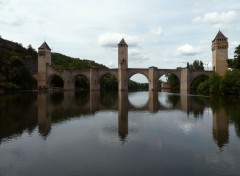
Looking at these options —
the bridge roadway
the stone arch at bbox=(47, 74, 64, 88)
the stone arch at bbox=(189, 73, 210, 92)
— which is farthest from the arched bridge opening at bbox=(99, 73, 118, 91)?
the stone arch at bbox=(189, 73, 210, 92)

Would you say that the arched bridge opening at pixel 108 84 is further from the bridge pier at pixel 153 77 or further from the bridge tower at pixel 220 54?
the bridge tower at pixel 220 54

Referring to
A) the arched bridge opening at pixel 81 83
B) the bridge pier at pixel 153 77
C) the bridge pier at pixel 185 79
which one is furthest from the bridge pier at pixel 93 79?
the bridge pier at pixel 185 79

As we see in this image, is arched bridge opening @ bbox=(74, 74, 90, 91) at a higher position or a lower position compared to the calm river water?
higher

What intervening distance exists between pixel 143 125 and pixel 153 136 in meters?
3.52

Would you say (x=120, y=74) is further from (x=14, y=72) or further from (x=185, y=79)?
(x=14, y=72)

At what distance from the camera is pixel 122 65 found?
75750 mm

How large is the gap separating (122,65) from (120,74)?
2425 millimetres

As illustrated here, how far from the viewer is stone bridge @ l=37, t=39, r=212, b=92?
Result: 246ft

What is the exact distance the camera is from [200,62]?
94.6 meters

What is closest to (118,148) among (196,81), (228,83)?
(228,83)

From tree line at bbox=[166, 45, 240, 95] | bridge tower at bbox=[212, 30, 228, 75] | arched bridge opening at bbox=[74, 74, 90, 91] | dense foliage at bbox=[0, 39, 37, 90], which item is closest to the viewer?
tree line at bbox=[166, 45, 240, 95]

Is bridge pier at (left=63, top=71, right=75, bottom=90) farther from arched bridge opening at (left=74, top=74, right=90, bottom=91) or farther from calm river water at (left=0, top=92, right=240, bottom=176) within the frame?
calm river water at (left=0, top=92, right=240, bottom=176)

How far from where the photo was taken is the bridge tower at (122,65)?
75.0m

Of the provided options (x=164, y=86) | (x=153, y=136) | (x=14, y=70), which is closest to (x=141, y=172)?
(x=153, y=136)
